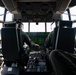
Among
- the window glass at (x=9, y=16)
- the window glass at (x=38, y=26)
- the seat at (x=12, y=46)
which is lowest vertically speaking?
the seat at (x=12, y=46)

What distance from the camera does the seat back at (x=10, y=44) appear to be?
395 centimetres

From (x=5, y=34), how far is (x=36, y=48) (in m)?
1.23

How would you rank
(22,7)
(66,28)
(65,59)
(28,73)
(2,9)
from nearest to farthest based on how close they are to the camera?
(65,59), (28,73), (66,28), (22,7), (2,9)

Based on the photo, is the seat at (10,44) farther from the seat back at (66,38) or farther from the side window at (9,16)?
the side window at (9,16)

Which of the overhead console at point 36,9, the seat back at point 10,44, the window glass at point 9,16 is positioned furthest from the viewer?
the window glass at point 9,16

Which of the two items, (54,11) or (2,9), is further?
(2,9)

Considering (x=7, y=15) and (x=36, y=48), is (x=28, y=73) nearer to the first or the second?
(x=36, y=48)

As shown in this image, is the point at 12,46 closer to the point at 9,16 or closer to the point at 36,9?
the point at 36,9

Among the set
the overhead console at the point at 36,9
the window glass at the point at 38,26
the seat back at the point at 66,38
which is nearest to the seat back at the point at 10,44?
the seat back at the point at 66,38

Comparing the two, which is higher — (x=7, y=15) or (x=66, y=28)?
(x=7, y=15)

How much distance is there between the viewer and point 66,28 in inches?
157

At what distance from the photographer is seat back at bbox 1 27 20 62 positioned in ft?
13.0

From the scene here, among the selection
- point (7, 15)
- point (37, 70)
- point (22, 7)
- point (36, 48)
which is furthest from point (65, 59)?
point (7, 15)

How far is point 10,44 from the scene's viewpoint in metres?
4.03
